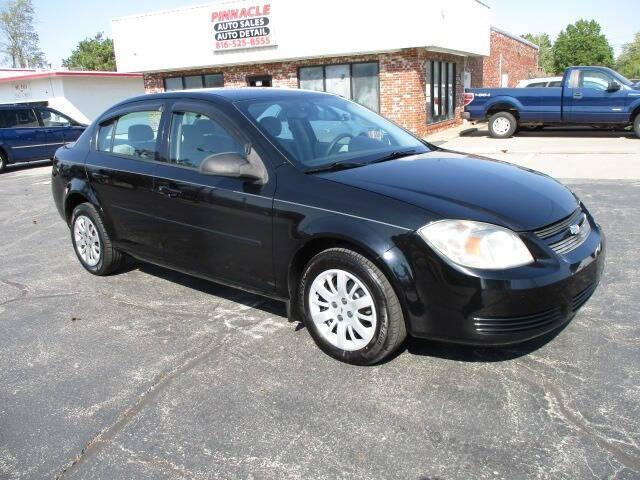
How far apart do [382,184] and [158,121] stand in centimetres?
206

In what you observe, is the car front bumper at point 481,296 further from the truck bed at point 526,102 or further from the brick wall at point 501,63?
the brick wall at point 501,63

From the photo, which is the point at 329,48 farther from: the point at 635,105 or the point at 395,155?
the point at 395,155

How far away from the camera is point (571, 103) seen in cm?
1570

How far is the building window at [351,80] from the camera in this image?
17.9m

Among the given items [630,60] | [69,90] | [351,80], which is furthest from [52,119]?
[630,60]

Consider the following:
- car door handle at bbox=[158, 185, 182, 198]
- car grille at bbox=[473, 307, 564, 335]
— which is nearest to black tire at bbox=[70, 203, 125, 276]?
car door handle at bbox=[158, 185, 182, 198]

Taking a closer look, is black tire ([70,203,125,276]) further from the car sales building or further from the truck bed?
the truck bed

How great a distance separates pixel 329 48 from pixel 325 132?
14.6 metres

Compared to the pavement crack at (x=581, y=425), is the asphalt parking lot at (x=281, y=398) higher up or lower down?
higher up

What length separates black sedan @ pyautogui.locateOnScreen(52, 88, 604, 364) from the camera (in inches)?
120

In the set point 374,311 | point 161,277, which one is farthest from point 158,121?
point 374,311

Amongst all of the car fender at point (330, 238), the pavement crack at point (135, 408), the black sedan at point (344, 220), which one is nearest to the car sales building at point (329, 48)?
the black sedan at point (344, 220)

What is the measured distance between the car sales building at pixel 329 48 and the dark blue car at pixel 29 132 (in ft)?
20.2

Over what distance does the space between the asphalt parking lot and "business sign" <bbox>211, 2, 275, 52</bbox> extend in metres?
15.9
